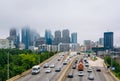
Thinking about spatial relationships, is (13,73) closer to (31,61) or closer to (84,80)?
(84,80)

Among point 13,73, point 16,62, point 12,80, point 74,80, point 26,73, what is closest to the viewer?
point 12,80

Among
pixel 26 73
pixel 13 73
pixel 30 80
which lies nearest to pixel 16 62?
pixel 26 73

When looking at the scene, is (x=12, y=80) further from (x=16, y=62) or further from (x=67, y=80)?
(x=16, y=62)

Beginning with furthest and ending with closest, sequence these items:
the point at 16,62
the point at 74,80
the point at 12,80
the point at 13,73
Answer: the point at 16,62, the point at 13,73, the point at 74,80, the point at 12,80

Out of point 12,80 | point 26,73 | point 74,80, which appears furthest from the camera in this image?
point 26,73

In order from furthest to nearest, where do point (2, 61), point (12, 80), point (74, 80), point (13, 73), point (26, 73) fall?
1. point (2, 61)
2. point (26, 73)
3. point (13, 73)
4. point (74, 80)
5. point (12, 80)

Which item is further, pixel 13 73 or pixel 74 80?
pixel 13 73

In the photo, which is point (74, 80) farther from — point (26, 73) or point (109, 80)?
point (26, 73)

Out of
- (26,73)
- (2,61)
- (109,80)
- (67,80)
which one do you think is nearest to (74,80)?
(67,80)

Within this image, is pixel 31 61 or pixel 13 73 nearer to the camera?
pixel 13 73
